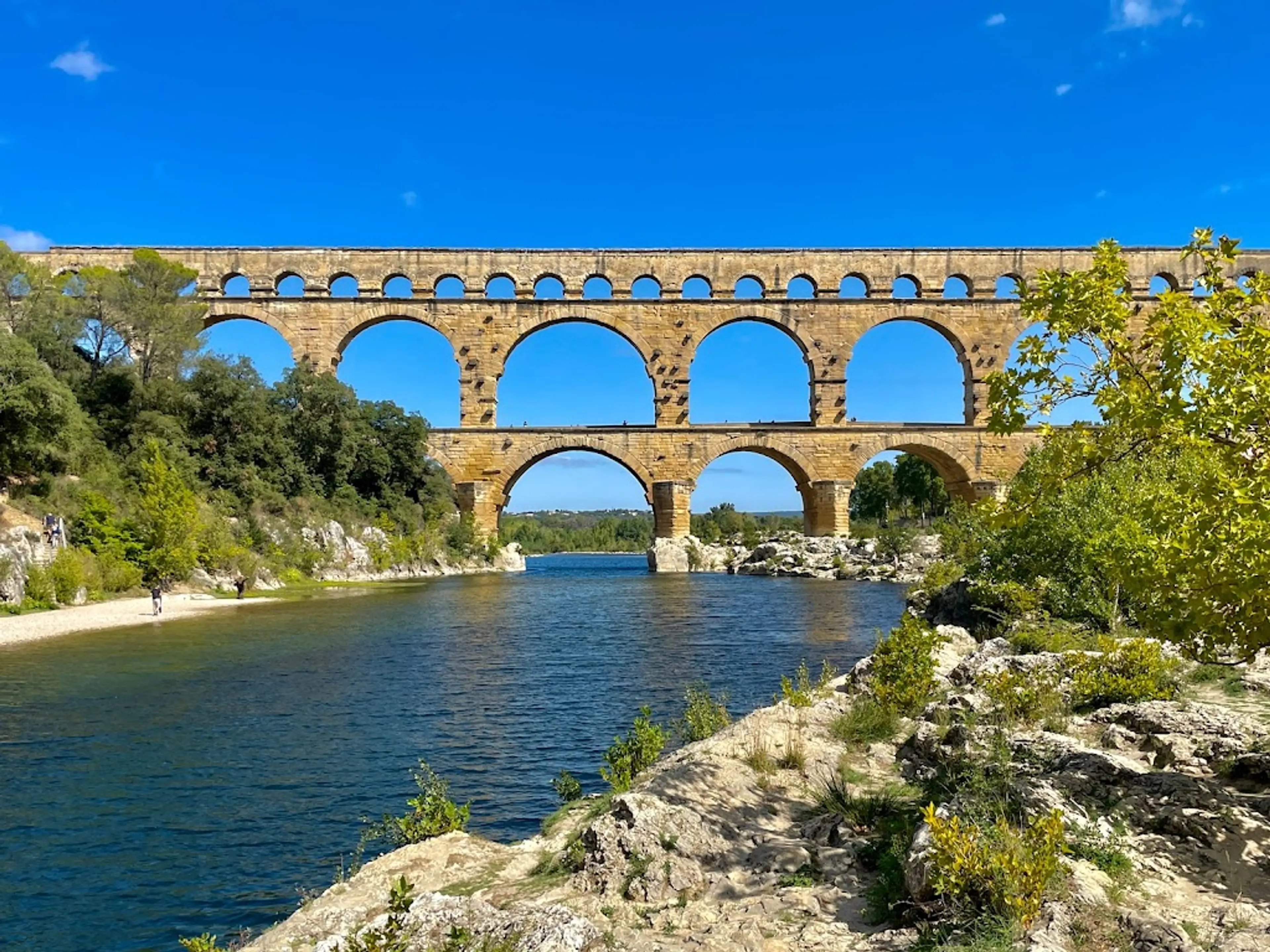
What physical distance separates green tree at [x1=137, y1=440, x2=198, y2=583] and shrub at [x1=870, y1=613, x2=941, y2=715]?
20095 mm

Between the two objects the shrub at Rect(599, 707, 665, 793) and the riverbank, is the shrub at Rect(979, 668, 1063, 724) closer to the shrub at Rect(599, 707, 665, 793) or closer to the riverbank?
the riverbank

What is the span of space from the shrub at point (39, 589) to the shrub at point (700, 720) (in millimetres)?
16304

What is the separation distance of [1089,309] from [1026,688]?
3308 mm

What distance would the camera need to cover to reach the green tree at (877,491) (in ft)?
217

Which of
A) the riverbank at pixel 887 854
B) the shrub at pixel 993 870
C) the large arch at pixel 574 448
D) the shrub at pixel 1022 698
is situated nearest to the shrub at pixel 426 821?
the riverbank at pixel 887 854

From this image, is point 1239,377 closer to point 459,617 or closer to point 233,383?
point 459,617

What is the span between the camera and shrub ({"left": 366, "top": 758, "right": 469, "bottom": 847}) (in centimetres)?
517

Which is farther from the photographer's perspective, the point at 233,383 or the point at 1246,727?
the point at 233,383

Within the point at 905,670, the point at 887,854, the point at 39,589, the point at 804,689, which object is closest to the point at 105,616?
the point at 39,589

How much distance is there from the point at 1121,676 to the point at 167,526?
73.7 feet

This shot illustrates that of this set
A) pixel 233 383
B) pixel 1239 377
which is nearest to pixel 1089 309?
pixel 1239 377

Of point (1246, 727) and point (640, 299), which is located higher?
point (640, 299)

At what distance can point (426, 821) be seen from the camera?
A: 17.1 feet

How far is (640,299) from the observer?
36469 millimetres
